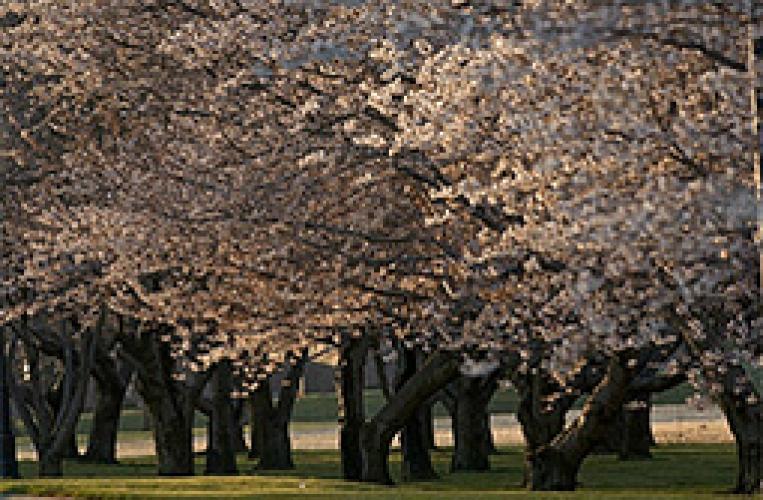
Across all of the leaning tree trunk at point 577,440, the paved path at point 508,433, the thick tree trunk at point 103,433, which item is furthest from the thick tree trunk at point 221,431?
the paved path at point 508,433

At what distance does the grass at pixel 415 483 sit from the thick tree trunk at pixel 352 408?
838mm

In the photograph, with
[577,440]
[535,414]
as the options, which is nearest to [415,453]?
[535,414]

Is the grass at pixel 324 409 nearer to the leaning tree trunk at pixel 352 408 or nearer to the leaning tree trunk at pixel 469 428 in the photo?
the leaning tree trunk at pixel 469 428

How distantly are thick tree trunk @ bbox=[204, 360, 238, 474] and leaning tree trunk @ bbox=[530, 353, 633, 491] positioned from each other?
13909 mm

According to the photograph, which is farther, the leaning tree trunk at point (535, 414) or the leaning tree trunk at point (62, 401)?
the leaning tree trunk at point (62, 401)

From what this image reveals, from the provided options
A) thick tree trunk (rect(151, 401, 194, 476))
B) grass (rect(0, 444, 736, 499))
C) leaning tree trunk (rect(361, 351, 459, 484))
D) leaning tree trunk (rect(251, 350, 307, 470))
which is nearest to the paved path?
grass (rect(0, 444, 736, 499))

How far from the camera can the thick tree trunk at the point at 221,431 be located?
41438 millimetres

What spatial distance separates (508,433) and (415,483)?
3088 cm

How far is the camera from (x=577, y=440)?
91.0 feet

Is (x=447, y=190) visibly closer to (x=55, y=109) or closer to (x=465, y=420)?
(x=55, y=109)

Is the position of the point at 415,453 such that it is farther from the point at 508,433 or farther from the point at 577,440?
the point at 508,433

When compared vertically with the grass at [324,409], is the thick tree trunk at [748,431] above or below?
below

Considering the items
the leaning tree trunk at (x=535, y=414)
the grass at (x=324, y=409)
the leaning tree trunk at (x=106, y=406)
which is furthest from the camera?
the grass at (x=324, y=409)

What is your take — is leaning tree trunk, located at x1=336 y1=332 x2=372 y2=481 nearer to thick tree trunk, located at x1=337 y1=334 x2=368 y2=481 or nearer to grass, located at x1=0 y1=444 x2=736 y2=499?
thick tree trunk, located at x1=337 y1=334 x2=368 y2=481
